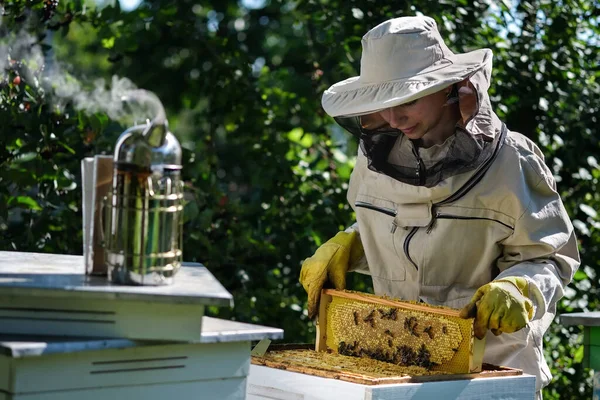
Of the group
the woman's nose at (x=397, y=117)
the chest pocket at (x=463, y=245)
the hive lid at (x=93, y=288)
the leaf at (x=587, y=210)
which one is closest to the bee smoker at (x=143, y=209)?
the hive lid at (x=93, y=288)

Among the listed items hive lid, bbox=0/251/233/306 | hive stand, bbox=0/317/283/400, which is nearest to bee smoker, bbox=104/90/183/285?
hive lid, bbox=0/251/233/306

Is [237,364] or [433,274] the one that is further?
[433,274]

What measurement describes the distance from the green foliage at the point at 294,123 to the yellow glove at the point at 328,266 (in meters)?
1.26

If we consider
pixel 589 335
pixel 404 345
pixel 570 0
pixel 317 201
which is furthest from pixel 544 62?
pixel 404 345

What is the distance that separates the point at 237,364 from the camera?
6.41ft

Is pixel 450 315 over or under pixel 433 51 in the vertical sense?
under

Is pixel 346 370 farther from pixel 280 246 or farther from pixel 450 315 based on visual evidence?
pixel 280 246

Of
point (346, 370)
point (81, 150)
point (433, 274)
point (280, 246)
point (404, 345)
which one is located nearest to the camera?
point (346, 370)

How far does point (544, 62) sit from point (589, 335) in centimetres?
232

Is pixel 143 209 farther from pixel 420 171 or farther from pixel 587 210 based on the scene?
pixel 587 210

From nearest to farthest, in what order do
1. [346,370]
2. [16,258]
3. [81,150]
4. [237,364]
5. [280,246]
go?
[237,364]
[16,258]
[346,370]
[81,150]
[280,246]

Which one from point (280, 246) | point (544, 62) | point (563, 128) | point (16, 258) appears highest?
point (544, 62)

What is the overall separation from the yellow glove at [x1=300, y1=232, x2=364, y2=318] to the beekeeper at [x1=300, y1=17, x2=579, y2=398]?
0.10ft

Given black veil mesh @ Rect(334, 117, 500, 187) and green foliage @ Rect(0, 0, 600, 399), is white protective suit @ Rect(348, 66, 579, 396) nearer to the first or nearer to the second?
black veil mesh @ Rect(334, 117, 500, 187)
